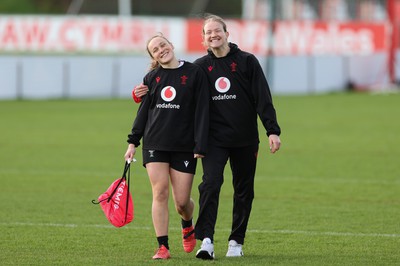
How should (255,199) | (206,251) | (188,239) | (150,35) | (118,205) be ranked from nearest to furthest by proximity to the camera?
(206,251) → (118,205) → (188,239) → (255,199) → (150,35)

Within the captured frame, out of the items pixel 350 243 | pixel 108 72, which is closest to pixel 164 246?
pixel 350 243

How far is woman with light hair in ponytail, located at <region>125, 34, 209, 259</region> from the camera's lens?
8.84 m

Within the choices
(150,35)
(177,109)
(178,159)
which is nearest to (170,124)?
(177,109)

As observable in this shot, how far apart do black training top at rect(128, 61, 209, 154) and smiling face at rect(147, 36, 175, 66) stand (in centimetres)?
12

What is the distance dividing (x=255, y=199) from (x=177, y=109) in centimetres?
501

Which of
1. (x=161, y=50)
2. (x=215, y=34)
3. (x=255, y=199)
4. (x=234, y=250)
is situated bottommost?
(x=255, y=199)

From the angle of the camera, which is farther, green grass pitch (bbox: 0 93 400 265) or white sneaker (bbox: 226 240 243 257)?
green grass pitch (bbox: 0 93 400 265)

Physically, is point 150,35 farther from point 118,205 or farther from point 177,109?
point 177,109

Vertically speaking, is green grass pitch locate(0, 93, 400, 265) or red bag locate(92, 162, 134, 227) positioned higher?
red bag locate(92, 162, 134, 227)

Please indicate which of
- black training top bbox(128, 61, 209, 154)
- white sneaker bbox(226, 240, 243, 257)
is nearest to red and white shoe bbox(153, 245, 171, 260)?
white sneaker bbox(226, 240, 243, 257)

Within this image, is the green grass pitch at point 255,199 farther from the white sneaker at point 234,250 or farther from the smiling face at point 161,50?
the smiling face at point 161,50

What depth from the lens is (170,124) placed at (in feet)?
29.0

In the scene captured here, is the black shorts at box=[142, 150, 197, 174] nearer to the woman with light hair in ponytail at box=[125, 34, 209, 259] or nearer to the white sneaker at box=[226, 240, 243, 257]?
the woman with light hair in ponytail at box=[125, 34, 209, 259]

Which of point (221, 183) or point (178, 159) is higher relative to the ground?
point (178, 159)
